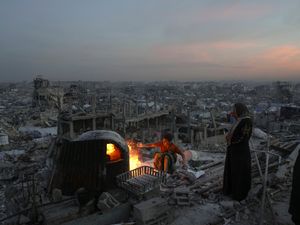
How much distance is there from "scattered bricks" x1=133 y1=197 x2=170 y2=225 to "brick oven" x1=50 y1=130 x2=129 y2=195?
4.11ft

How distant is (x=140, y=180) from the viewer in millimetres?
5547

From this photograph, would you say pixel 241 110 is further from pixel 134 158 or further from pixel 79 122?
pixel 79 122

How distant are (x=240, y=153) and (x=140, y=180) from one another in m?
1.98

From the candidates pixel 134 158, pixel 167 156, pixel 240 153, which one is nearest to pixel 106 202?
pixel 167 156

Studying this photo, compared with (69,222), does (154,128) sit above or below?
below

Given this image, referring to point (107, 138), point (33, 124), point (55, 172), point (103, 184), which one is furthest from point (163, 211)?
point (33, 124)

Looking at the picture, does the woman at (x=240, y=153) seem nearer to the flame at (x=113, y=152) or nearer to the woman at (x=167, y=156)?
the woman at (x=167, y=156)

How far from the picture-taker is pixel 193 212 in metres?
5.28

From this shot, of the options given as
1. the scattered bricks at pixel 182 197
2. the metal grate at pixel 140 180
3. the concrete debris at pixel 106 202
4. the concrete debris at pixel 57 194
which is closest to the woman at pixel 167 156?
the metal grate at pixel 140 180

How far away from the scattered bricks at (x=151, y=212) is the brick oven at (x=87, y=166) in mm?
1253

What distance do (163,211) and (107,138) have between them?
77.5 inches

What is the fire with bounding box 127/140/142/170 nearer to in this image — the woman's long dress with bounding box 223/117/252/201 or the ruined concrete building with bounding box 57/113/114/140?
the woman's long dress with bounding box 223/117/252/201

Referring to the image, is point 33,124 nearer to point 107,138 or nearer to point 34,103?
point 34,103

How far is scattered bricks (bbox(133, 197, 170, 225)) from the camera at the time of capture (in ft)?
15.0
